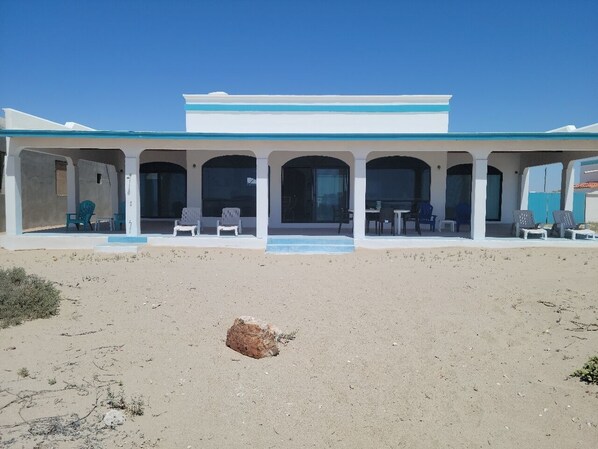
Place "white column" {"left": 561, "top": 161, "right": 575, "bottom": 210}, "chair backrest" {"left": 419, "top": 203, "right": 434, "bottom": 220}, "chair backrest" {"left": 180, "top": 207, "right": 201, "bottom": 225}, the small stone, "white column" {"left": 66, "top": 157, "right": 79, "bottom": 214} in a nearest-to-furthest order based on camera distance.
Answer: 1. the small stone
2. "chair backrest" {"left": 180, "top": 207, "right": 201, "bottom": 225}
3. "chair backrest" {"left": 419, "top": 203, "right": 434, "bottom": 220}
4. "white column" {"left": 561, "top": 161, "right": 575, "bottom": 210}
5. "white column" {"left": 66, "top": 157, "right": 79, "bottom": 214}

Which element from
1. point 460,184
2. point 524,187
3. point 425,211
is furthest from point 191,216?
point 524,187

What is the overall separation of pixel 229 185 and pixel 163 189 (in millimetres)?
2675

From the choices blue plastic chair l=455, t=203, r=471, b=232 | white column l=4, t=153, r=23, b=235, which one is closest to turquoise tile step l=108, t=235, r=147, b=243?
white column l=4, t=153, r=23, b=235

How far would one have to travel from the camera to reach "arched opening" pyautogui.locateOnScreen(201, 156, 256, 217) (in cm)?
1523

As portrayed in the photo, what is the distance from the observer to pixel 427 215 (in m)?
14.2

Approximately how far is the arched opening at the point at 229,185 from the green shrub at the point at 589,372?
39.6 feet

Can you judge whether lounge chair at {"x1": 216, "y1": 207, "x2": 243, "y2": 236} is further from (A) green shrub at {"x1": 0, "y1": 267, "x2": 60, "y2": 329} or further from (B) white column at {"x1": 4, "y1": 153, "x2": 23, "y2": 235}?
(A) green shrub at {"x1": 0, "y1": 267, "x2": 60, "y2": 329}

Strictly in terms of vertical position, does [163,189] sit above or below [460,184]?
below

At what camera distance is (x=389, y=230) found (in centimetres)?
1443

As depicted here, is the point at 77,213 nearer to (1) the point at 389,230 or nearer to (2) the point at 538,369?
(1) the point at 389,230

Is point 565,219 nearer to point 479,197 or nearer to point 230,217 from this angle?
point 479,197

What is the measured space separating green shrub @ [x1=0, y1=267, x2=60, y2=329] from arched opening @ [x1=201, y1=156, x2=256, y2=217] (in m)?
9.30

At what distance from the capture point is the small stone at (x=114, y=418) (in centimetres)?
329

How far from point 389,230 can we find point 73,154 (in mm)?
10535
